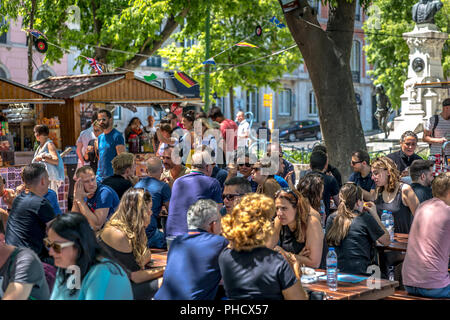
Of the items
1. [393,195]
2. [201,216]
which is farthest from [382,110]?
[201,216]

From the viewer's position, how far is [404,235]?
7.09 metres

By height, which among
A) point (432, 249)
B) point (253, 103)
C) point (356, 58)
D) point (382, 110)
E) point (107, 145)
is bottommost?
point (432, 249)

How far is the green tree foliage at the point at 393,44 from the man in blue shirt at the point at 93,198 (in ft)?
88.0

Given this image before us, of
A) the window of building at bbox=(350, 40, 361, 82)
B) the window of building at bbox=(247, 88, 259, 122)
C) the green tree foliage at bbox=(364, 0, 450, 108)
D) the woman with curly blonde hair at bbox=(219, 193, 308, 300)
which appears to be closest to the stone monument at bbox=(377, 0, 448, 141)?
the green tree foliage at bbox=(364, 0, 450, 108)

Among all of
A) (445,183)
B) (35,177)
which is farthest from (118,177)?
(445,183)

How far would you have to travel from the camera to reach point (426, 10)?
2216 centimetres

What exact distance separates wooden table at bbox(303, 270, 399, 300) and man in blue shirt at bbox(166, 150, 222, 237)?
1883 millimetres

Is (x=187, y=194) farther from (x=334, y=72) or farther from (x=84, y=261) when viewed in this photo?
(x=334, y=72)

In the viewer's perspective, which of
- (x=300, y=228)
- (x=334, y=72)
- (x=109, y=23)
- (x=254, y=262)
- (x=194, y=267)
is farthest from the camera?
(x=109, y=23)

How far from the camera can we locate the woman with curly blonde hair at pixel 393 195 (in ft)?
24.0

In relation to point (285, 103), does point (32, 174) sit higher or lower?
lower

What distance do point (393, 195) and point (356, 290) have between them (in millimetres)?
2773

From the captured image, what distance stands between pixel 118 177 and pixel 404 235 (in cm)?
322
